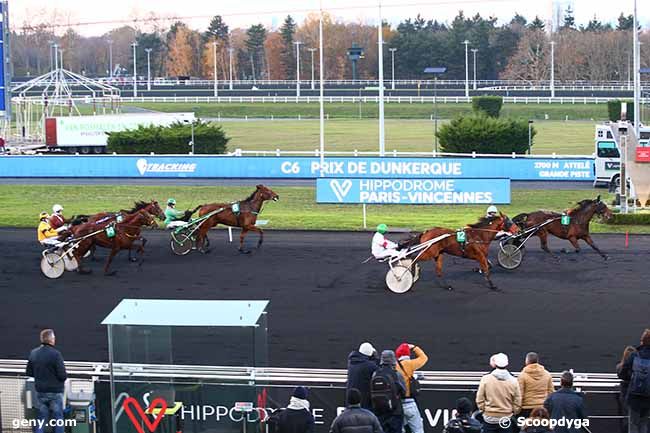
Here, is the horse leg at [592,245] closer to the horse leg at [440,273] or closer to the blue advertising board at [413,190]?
the horse leg at [440,273]

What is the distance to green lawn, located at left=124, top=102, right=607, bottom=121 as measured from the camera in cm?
6975

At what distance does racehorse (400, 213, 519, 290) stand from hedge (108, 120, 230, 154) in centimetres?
2758

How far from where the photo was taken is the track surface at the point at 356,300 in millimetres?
14094

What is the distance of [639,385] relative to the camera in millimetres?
9219

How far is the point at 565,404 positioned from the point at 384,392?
1527 millimetres

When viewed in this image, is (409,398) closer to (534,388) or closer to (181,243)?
(534,388)

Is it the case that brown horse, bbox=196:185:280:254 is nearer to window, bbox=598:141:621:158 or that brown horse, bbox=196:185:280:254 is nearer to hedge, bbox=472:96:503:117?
window, bbox=598:141:621:158

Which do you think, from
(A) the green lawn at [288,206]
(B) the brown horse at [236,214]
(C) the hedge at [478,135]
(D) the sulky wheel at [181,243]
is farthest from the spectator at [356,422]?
(C) the hedge at [478,135]

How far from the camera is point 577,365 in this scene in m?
13.1

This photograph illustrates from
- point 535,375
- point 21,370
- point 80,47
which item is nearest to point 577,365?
point 535,375

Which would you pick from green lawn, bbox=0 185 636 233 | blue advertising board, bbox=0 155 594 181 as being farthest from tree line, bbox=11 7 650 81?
green lawn, bbox=0 185 636 233

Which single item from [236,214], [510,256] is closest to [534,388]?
[510,256]

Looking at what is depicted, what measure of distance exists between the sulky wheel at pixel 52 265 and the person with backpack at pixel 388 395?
444 inches

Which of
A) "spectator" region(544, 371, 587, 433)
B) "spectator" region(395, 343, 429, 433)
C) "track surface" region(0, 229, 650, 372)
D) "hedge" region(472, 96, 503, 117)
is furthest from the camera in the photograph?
"hedge" region(472, 96, 503, 117)
